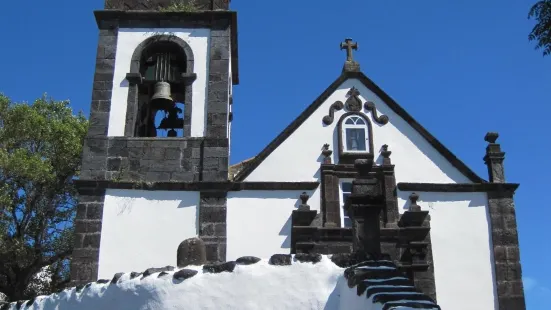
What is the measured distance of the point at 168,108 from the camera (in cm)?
1459

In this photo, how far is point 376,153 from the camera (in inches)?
545

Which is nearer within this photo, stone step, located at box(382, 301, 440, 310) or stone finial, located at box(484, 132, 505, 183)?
stone step, located at box(382, 301, 440, 310)

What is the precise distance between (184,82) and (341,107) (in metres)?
3.08

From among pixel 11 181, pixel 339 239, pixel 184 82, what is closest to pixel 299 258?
pixel 339 239

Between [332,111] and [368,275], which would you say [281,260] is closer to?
[368,275]

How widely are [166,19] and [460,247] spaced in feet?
23.5

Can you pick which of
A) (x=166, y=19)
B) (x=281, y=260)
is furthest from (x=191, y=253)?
(x=166, y=19)

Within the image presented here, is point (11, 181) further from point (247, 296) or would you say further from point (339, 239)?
point (247, 296)

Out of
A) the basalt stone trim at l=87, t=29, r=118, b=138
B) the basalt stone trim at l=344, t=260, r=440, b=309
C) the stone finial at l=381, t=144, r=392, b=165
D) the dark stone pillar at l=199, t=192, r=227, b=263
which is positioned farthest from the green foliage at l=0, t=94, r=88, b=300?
the basalt stone trim at l=344, t=260, r=440, b=309

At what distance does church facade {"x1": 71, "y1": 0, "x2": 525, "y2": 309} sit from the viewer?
499 inches

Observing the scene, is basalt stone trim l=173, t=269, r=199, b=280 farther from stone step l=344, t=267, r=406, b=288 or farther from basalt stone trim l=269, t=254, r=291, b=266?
stone step l=344, t=267, r=406, b=288

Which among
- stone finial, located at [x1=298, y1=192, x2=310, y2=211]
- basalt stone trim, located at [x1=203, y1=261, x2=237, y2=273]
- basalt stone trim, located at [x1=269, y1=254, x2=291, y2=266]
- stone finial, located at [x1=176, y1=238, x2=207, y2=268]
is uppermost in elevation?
stone finial, located at [x1=298, y1=192, x2=310, y2=211]

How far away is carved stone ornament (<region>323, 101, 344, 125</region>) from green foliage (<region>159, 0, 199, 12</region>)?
3.41 meters

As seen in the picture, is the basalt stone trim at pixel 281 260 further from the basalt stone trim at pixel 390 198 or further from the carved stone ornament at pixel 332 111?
the carved stone ornament at pixel 332 111
